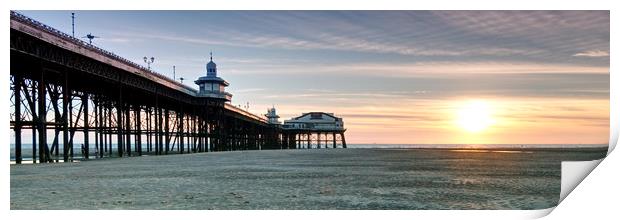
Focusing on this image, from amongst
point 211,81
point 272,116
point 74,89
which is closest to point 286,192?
point 74,89

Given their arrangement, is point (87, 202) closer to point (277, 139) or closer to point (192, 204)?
point (192, 204)

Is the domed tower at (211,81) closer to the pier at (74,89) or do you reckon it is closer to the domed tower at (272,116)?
the pier at (74,89)

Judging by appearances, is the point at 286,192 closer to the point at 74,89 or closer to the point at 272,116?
the point at 74,89

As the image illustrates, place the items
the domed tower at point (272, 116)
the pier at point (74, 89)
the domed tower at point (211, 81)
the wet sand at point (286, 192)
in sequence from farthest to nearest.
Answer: the domed tower at point (272, 116)
the domed tower at point (211, 81)
the pier at point (74, 89)
the wet sand at point (286, 192)

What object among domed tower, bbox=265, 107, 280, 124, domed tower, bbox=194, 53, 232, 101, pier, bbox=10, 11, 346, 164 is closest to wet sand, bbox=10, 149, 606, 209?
pier, bbox=10, 11, 346, 164

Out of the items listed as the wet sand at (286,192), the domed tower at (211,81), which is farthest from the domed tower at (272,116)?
the wet sand at (286,192)

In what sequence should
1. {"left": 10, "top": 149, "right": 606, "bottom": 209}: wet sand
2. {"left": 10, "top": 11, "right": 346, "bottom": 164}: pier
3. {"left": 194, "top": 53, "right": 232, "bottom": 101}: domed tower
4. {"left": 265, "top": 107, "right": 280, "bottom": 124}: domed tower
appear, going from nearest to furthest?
{"left": 10, "top": 149, "right": 606, "bottom": 209}: wet sand, {"left": 10, "top": 11, "right": 346, "bottom": 164}: pier, {"left": 194, "top": 53, "right": 232, "bottom": 101}: domed tower, {"left": 265, "top": 107, "right": 280, "bottom": 124}: domed tower

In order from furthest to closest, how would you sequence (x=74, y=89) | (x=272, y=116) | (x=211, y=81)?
1. (x=272, y=116)
2. (x=211, y=81)
3. (x=74, y=89)

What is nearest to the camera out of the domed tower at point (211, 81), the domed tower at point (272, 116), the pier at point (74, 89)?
the pier at point (74, 89)

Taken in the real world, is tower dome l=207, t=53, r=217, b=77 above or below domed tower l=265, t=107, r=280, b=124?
above

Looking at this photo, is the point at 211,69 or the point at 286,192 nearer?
the point at 286,192

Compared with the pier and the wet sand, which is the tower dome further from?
the wet sand

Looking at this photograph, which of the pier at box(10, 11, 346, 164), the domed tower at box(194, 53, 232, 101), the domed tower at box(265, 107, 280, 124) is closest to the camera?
the pier at box(10, 11, 346, 164)
